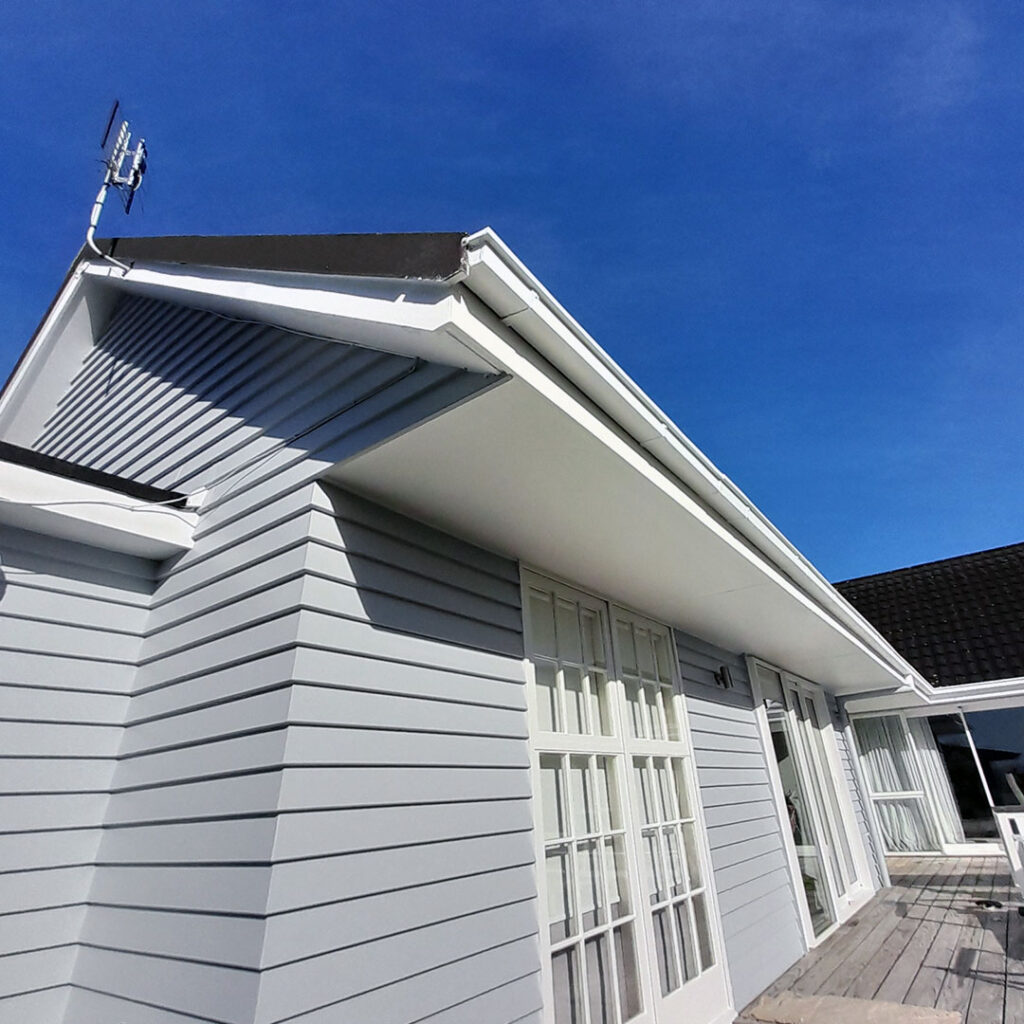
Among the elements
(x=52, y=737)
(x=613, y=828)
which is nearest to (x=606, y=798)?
(x=613, y=828)

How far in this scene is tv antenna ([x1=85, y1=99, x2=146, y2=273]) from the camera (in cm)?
392

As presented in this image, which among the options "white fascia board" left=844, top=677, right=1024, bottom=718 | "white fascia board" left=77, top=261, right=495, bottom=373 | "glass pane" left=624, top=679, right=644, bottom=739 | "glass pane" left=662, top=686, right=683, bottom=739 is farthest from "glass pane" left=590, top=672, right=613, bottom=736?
"white fascia board" left=844, top=677, right=1024, bottom=718

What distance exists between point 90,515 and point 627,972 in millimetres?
3187

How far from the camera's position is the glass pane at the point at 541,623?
3011mm

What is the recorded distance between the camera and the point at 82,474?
2.34 meters

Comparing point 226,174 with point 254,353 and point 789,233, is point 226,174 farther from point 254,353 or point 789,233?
point 789,233

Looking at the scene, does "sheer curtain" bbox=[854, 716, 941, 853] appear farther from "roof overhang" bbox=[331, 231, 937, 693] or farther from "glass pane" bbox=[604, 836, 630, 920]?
"glass pane" bbox=[604, 836, 630, 920]

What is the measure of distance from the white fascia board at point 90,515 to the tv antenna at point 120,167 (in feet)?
7.76

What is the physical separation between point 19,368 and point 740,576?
5.33 meters

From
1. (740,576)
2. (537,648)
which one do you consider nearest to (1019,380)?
(740,576)

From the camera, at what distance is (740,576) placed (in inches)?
135

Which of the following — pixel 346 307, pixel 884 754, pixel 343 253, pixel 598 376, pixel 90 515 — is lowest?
pixel 884 754


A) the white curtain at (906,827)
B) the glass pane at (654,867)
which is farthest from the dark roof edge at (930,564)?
the glass pane at (654,867)

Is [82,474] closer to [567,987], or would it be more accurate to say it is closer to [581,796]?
[581,796]
